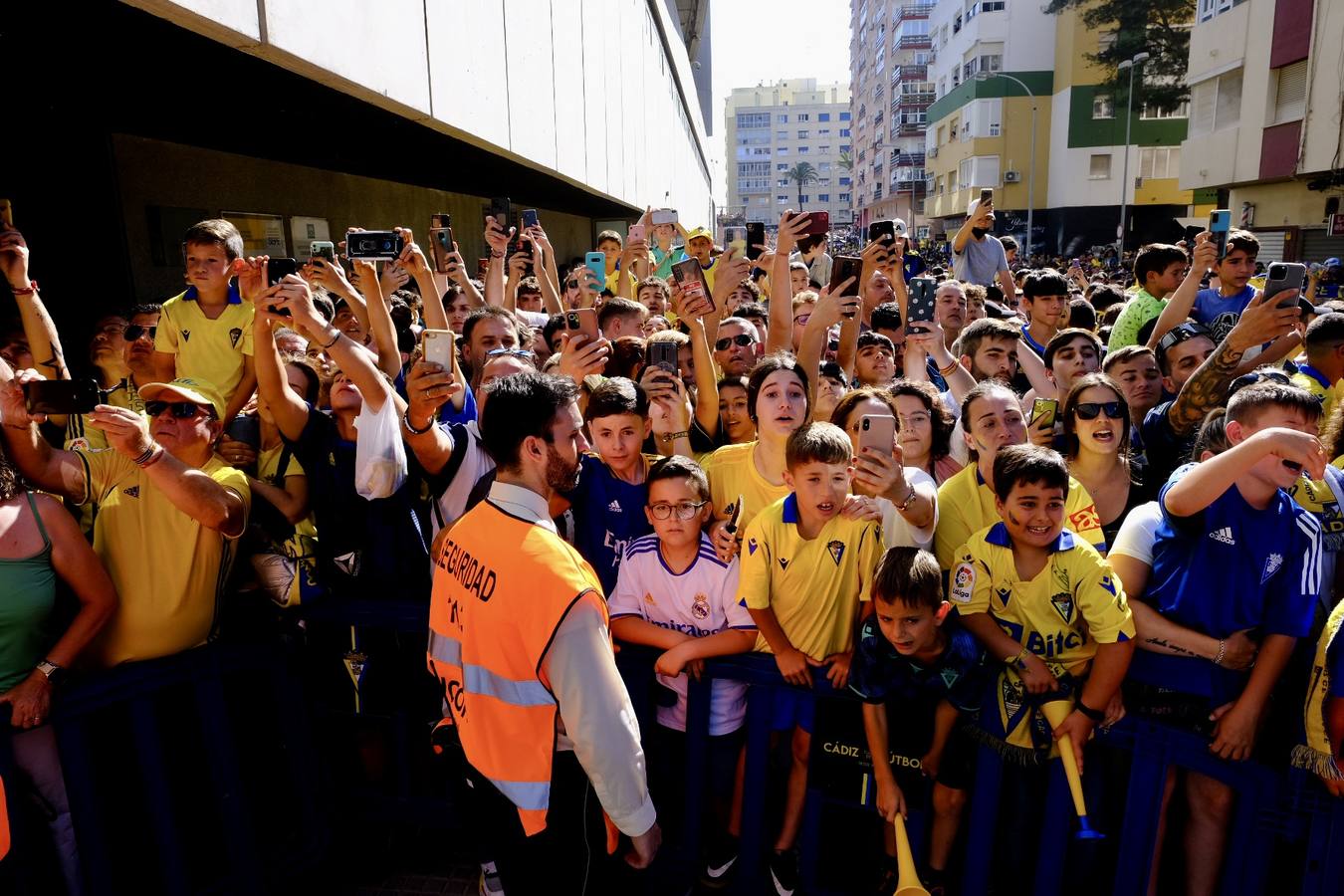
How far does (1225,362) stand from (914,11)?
9293 centimetres

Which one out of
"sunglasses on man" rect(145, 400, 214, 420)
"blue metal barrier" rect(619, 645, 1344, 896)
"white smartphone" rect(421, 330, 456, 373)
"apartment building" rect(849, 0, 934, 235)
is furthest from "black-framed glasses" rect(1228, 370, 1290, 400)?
Result: "apartment building" rect(849, 0, 934, 235)

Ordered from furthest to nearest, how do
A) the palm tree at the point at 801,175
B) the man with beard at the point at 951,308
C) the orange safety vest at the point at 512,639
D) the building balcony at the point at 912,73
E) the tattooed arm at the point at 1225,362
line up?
the palm tree at the point at 801,175 → the building balcony at the point at 912,73 → the man with beard at the point at 951,308 → the tattooed arm at the point at 1225,362 → the orange safety vest at the point at 512,639

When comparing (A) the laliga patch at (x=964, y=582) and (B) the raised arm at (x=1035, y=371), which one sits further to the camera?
(B) the raised arm at (x=1035, y=371)

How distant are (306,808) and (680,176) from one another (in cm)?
3543

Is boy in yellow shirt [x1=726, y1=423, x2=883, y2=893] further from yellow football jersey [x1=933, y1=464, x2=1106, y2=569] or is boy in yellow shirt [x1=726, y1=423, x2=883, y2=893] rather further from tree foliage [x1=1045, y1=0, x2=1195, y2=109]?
tree foliage [x1=1045, y1=0, x2=1195, y2=109]

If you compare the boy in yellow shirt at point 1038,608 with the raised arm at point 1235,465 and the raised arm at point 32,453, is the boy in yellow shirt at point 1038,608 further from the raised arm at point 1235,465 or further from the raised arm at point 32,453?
the raised arm at point 32,453

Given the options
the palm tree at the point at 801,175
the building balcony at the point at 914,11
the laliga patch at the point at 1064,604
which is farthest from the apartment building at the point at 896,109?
the laliga patch at the point at 1064,604

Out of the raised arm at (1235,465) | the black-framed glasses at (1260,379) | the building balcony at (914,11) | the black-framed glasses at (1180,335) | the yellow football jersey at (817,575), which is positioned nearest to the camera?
the raised arm at (1235,465)

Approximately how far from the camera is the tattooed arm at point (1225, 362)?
12.5ft

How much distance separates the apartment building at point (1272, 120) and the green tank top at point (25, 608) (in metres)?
24.1

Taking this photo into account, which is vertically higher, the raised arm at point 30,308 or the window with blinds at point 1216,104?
the window with blinds at point 1216,104

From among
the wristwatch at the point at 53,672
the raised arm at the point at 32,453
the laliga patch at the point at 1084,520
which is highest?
the raised arm at the point at 32,453

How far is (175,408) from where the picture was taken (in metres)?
3.38

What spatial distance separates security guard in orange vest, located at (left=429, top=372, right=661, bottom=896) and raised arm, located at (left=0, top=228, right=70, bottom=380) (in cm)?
294
